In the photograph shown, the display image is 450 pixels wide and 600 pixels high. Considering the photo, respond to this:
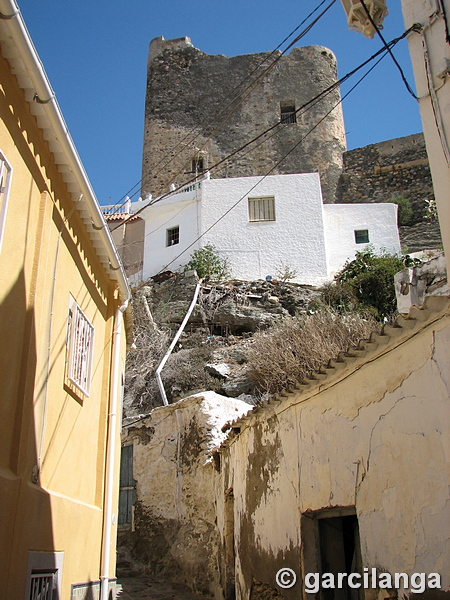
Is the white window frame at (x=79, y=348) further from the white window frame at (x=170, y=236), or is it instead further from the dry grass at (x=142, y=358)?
the white window frame at (x=170, y=236)

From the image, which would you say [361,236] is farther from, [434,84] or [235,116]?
[434,84]

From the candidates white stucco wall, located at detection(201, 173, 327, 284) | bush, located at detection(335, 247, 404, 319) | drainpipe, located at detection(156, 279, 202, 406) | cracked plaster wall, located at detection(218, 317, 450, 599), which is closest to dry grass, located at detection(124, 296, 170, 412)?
drainpipe, located at detection(156, 279, 202, 406)

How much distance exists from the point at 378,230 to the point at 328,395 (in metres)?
17.1

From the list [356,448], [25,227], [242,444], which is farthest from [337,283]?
[25,227]

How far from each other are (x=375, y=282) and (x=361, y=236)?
4.05m

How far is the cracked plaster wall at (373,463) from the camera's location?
4.65 meters

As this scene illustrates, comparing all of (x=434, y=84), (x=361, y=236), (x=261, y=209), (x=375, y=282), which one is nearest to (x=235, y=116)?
(x=261, y=209)

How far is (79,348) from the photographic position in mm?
6719

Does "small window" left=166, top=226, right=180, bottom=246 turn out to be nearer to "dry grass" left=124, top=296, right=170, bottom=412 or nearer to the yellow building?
"dry grass" left=124, top=296, right=170, bottom=412

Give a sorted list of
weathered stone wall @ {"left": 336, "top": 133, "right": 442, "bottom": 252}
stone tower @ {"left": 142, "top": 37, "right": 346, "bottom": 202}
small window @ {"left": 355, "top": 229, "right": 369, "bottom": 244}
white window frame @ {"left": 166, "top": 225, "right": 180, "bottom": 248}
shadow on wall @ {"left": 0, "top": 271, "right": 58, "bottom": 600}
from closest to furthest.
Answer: shadow on wall @ {"left": 0, "top": 271, "right": 58, "bottom": 600} → small window @ {"left": 355, "top": 229, "right": 369, "bottom": 244} → white window frame @ {"left": 166, "top": 225, "right": 180, "bottom": 248} → weathered stone wall @ {"left": 336, "top": 133, "right": 442, "bottom": 252} → stone tower @ {"left": 142, "top": 37, "right": 346, "bottom": 202}

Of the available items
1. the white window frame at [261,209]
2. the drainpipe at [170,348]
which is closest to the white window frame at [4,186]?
the drainpipe at [170,348]

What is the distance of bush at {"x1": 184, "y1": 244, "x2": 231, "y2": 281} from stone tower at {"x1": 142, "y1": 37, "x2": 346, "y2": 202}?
7.78m

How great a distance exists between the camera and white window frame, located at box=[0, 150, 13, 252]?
→ 4512 mm

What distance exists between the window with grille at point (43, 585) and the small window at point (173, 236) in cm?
1782
